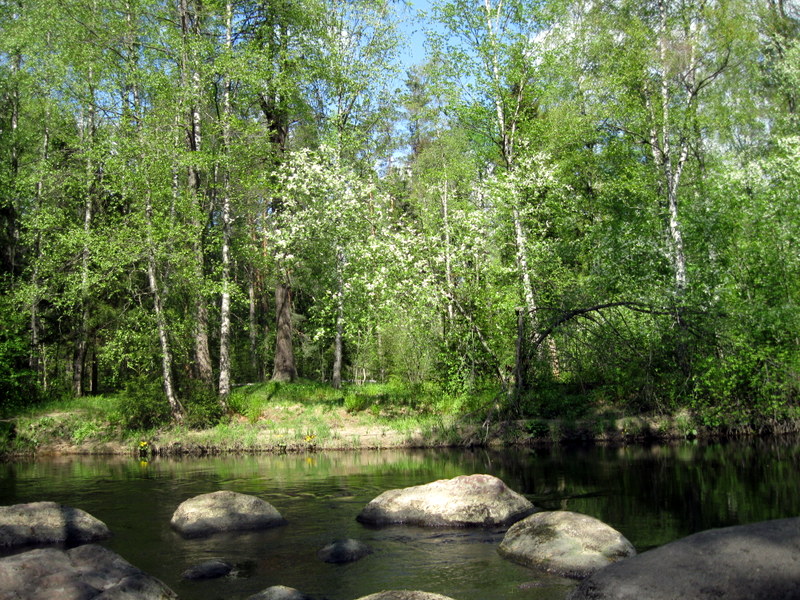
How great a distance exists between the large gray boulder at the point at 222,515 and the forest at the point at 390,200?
7719 mm

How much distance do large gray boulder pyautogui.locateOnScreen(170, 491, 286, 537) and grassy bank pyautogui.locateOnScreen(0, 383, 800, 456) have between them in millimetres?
10694

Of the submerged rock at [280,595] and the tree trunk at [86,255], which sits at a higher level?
the tree trunk at [86,255]

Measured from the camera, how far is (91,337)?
98.9ft

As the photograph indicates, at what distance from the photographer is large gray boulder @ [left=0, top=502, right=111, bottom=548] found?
10.2 metres

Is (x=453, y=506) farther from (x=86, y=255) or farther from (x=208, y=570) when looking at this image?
Result: (x=86, y=255)

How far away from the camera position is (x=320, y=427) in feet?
76.2

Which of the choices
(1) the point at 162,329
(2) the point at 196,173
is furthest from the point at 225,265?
(2) the point at 196,173

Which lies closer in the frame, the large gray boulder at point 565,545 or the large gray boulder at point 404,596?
the large gray boulder at point 404,596

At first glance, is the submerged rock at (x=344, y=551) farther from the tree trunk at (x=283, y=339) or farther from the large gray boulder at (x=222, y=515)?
the tree trunk at (x=283, y=339)

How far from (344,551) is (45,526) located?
4.90 m

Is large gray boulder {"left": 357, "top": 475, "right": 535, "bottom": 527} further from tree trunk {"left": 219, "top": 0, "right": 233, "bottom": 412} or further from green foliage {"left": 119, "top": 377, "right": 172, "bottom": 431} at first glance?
tree trunk {"left": 219, "top": 0, "right": 233, "bottom": 412}

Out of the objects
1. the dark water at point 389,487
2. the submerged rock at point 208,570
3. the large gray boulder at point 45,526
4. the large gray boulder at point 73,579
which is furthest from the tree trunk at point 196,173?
the large gray boulder at point 73,579

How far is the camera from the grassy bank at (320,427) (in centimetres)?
2194

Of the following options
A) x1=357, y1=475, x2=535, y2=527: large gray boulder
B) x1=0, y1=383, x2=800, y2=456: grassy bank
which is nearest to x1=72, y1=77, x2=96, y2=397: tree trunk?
x1=0, y1=383, x2=800, y2=456: grassy bank
